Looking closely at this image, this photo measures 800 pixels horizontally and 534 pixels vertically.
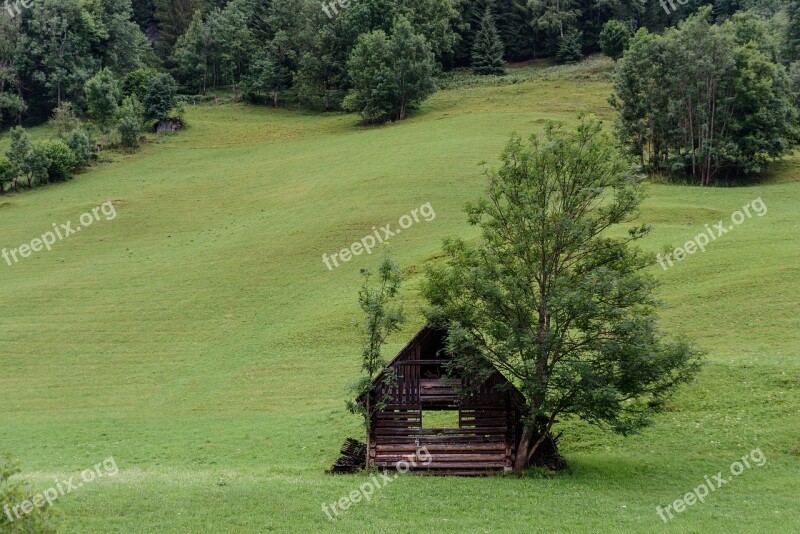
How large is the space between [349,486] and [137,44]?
11731 cm

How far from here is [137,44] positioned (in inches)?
4835

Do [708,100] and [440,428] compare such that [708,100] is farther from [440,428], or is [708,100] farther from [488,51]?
[488,51]

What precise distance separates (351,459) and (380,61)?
84.6 meters

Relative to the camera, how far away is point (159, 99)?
330 feet

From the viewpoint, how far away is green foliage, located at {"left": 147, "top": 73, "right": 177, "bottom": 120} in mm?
100562

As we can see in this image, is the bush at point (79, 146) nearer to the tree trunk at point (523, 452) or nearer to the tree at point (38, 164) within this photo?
the tree at point (38, 164)

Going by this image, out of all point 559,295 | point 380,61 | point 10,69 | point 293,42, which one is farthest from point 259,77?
point 559,295

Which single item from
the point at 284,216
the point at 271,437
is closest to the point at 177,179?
the point at 284,216

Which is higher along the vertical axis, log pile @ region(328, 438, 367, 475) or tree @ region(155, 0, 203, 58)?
tree @ region(155, 0, 203, 58)

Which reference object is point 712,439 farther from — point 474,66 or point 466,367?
point 474,66

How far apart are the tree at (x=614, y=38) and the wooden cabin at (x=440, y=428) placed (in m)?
103

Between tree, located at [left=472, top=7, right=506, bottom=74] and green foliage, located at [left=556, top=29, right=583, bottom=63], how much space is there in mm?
11036

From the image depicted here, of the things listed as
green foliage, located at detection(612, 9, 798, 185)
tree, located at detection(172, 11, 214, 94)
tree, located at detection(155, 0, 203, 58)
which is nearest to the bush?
tree, located at detection(172, 11, 214, 94)

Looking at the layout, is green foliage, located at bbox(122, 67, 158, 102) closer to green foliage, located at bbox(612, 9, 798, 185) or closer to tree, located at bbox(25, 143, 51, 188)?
tree, located at bbox(25, 143, 51, 188)
